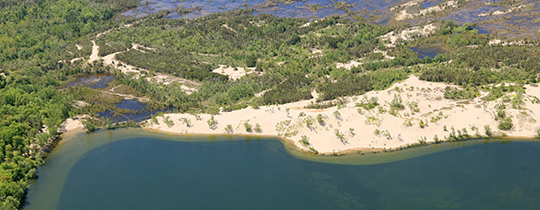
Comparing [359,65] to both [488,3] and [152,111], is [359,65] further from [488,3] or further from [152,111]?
[488,3]

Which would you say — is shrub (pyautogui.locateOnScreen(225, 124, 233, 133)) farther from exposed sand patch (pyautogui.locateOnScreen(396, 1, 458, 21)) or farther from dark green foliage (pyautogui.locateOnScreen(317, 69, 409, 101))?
exposed sand patch (pyautogui.locateOnScreen(396, 1, 458, 21))

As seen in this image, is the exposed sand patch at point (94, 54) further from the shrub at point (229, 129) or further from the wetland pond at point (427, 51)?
the wetland pond at point (427, 51)

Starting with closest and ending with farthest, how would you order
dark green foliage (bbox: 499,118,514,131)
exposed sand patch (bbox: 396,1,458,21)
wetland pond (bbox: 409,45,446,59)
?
dark green foliage (bbox: 499,118,514,131) < wetland pond (bbox: 409,45,446,59) < exposed sand patch (bbox: 396,1,458,21)

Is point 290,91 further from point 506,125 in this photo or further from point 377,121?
point 506,125

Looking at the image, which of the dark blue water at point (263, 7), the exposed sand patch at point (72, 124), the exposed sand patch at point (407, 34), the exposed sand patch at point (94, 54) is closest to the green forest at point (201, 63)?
the exposed sand patch at point (72, 124)

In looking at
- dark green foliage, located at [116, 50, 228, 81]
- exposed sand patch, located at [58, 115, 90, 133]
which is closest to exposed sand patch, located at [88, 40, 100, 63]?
dark green foliage, located at [116, 50, 228, 81]

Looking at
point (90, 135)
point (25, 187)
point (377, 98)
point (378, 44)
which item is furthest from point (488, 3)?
point (25, 187)

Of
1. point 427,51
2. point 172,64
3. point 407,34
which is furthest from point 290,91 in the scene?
point 407,34
